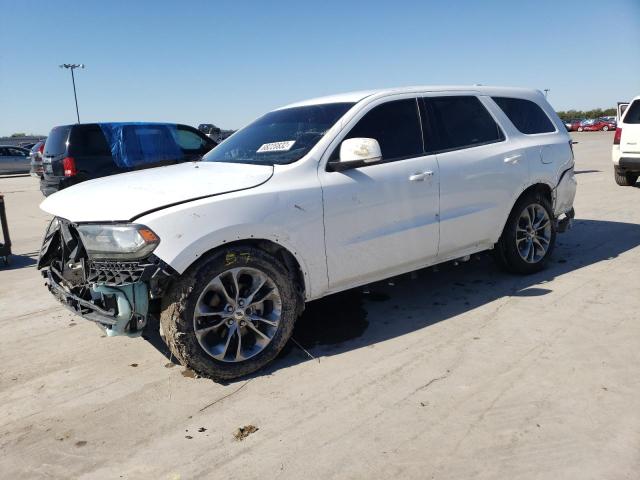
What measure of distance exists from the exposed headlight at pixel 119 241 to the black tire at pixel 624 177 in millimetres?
10456

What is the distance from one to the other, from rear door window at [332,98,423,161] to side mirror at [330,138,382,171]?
25 centimetres

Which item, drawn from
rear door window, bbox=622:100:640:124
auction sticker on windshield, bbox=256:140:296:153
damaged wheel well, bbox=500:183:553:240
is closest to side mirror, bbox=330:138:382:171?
auction sticker on windshield, bbox=256:140:296:153

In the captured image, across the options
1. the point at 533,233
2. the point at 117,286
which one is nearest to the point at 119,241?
the point at 117,286

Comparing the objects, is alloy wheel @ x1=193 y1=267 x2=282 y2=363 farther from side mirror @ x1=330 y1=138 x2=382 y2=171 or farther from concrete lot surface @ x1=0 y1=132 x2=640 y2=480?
side mirror @ x1=330 y1=138 x2=382 y2=171

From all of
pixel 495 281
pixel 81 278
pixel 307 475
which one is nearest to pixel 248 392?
pixel 307 475

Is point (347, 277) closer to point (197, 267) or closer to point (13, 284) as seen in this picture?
point (197, 267)

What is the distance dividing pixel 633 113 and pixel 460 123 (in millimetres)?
7707

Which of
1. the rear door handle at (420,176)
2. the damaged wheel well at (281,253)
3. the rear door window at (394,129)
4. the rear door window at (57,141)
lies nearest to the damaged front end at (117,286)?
the damaged wheel well at (281,253)

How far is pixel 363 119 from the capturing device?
3891 mm

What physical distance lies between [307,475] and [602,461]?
1.34m

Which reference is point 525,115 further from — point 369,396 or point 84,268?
point 84,268

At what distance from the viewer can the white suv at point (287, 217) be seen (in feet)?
10.00

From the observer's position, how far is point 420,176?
4.03 meters

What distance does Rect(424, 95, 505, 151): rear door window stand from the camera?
14.3 ft
